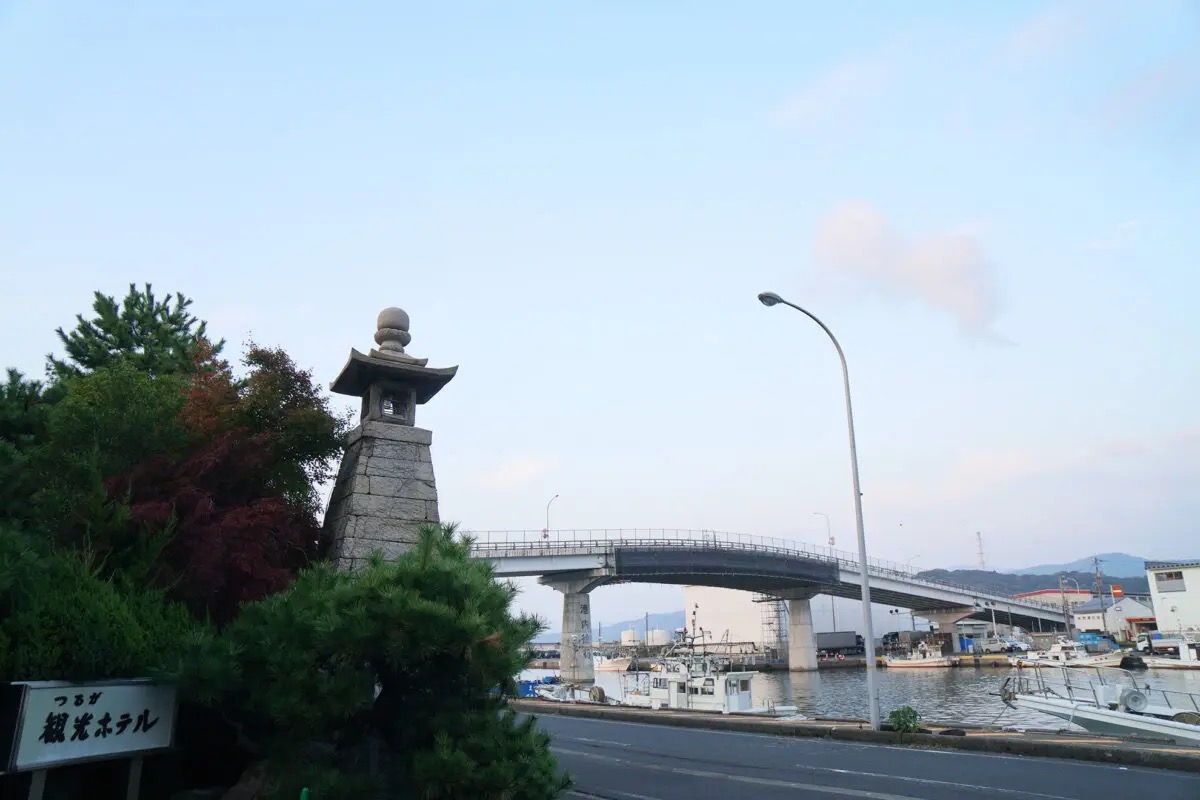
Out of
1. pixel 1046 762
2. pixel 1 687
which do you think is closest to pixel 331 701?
pixel 1 687

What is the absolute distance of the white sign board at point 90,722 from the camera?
26.5ft

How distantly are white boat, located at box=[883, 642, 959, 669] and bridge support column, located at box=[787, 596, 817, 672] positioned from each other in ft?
31.4

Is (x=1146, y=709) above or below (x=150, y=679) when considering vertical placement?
below

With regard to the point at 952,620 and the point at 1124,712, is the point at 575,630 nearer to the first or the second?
the point at 1124,712

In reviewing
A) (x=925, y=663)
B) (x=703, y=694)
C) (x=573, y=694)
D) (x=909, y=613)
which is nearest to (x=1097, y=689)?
(x=703, y=694)

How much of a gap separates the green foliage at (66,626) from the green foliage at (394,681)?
662 mm

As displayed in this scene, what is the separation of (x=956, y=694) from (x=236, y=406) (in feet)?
168

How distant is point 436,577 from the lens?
9.02 m

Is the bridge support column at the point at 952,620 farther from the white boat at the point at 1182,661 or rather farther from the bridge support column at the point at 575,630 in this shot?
the bridge support column at the point at 575,630

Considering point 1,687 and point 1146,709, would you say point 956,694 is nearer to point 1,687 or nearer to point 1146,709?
point 1146,709

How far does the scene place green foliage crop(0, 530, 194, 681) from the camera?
27.9 feet

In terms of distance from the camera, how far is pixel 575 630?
7069cm

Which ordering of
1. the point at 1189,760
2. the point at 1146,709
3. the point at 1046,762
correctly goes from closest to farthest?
the point at 1189,760 → the point at 1046,762 → the point at 1146,709

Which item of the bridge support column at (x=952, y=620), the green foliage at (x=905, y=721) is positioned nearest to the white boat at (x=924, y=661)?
the bridge support column at (x=952, y=620)
